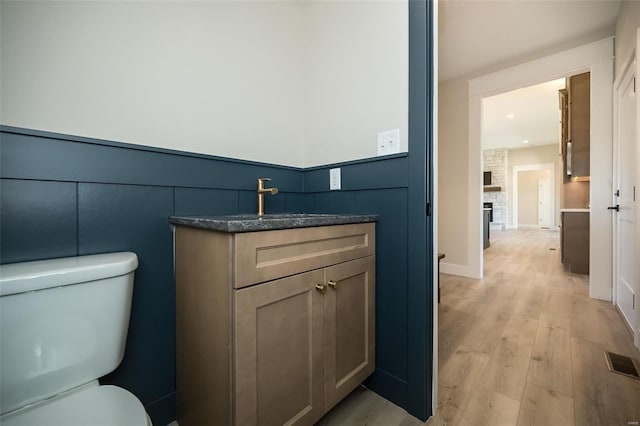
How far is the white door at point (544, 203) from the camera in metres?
9.57

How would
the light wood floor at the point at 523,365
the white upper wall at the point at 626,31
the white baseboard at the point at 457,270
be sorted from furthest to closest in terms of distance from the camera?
the white baseboard at the point at 457,270, the white upper wall at the point at 626,31, the light wood floor at the point at 523,365

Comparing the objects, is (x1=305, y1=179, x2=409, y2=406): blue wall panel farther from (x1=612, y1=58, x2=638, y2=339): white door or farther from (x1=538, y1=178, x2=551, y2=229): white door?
(x1=538, y1=178, x2=551, y2=229): white door

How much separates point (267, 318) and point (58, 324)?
552mm

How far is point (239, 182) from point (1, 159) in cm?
78

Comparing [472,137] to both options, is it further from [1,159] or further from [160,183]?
[1,159]

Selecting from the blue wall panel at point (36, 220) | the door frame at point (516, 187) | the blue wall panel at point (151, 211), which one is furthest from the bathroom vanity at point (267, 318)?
the door frame at point (516, 187)

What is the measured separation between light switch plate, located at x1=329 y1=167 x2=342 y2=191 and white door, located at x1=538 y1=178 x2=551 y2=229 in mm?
11499

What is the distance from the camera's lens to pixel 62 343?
2.34 feet

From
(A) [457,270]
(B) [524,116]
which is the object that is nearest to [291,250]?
(A) [457,270]

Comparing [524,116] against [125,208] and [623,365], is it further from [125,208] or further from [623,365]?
[125,208]

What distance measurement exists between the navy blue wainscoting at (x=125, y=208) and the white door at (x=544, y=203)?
1204cm

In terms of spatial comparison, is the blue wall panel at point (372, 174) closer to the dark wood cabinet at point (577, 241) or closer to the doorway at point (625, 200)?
the doorway at point (625, 200)

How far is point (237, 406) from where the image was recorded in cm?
74

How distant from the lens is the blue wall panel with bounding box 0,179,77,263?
0.80 meters
